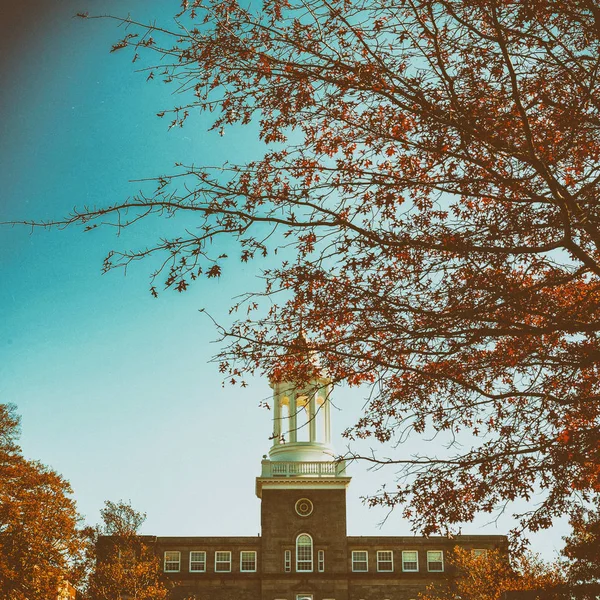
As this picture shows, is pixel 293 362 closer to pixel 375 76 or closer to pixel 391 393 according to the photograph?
pixel 391 393

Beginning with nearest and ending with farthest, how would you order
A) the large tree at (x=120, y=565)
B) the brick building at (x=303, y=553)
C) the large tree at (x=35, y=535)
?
the large tree at (x=35, y=535) → the large tree at (x=120, y=565) → the brick building at (x=303, y=553)

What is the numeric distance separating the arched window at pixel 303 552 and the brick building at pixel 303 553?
66mm

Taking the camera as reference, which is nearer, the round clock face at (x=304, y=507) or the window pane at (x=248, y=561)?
the round clock face at (x=304, y=507)

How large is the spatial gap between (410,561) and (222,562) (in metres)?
13.2

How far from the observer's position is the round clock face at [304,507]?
190ft

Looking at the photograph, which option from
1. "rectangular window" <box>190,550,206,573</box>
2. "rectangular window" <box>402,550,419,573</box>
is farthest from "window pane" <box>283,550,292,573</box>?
"rectangular window" <box>402,550,419,573</box>

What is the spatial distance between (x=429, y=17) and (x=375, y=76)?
0.88 meters

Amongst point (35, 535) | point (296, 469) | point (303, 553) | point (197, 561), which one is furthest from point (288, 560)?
point (35, 535)

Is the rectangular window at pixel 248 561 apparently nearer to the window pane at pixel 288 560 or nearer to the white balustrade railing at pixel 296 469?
the window pane at pixel 288 560

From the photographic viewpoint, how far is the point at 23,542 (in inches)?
1310

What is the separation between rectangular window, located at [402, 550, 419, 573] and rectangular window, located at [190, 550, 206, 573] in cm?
1404

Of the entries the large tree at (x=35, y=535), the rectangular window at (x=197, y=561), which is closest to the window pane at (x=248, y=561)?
the rectangular window at (x=197, y=561)

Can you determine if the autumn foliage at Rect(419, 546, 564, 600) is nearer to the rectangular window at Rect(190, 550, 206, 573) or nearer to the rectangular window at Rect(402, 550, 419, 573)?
the rectangular window at Rect(402, 550, 419, 573)

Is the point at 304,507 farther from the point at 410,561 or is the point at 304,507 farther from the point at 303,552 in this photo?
the point at 410,561
